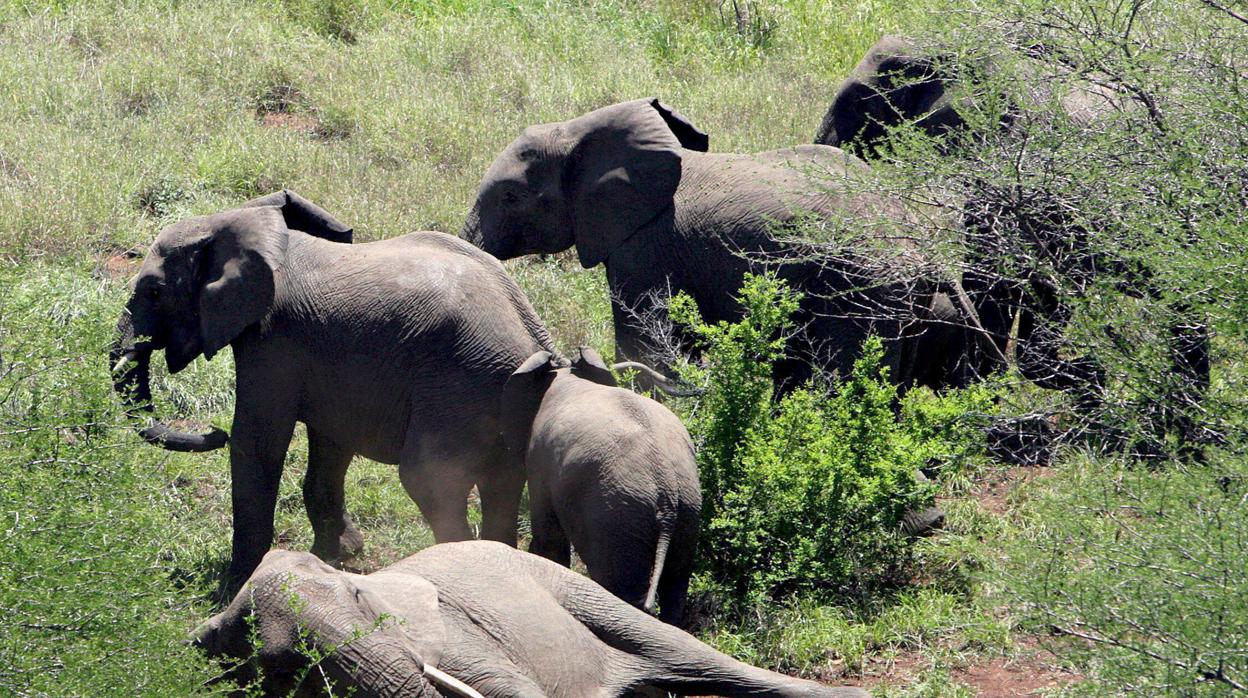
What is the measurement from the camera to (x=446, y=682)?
4.97 meters

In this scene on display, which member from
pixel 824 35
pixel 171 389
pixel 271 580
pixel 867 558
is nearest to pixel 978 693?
pixel 867 558

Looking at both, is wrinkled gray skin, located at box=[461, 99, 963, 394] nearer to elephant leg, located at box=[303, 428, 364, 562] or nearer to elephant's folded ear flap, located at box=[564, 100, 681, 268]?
elephant's folded ear flap, located at box=[564, 100, 681, 268]

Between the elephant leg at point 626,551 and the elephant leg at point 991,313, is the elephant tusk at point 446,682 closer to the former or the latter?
the elephant leg at point 626,551

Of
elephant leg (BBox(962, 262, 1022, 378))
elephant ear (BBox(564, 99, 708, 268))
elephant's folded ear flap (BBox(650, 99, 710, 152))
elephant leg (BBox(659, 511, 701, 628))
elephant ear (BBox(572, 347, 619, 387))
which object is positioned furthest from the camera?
elephant leg (BBox(962, 262, 1022, 378))

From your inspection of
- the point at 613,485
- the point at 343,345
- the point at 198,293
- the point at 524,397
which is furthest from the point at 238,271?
the point at 613,485

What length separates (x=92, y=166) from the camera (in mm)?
11547

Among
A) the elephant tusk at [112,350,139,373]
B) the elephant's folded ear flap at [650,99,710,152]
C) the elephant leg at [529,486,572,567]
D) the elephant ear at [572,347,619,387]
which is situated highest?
the elephant's folded ear flap at [650,99,710,152]

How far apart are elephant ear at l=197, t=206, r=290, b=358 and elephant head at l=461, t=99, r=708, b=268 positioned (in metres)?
1.58

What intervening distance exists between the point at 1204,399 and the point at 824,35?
31.2 feet

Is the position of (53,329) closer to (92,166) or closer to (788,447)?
(788,447)

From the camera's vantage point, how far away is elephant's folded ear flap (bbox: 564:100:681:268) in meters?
8.71

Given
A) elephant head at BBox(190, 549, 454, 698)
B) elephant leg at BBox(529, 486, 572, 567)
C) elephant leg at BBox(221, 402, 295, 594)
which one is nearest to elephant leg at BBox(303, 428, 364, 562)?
elephant leg at BBox(221, 402, 295, 594)

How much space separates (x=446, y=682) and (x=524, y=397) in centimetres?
219

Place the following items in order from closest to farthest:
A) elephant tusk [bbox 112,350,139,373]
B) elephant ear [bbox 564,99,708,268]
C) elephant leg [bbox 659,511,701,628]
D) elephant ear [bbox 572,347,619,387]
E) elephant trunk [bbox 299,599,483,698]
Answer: elephant trunk [bbox 299,599,483,698]
elephant leg [bbox 659,511,701,628]
elephant ear [bbox 572,347,619,387]
elephant tusk [bbox 112,350,139,373]
elephant ear [bbox 564,99,708,268]
